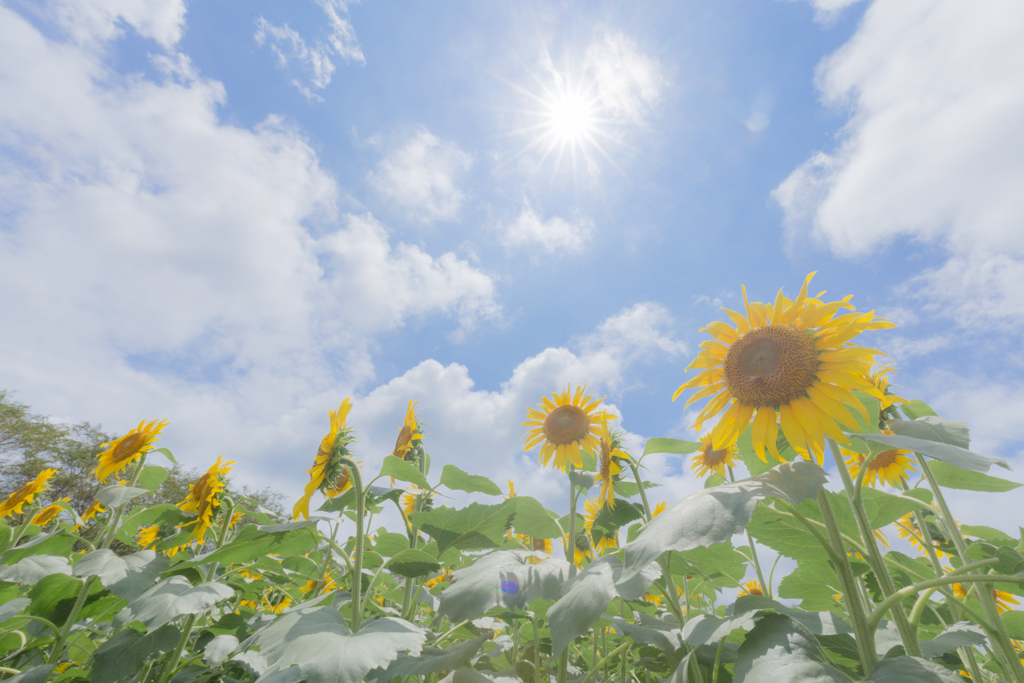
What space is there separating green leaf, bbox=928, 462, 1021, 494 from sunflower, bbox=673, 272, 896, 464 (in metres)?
0.71

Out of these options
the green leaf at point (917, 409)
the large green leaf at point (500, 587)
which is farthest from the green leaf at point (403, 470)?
the green leaf at point (917, 409)

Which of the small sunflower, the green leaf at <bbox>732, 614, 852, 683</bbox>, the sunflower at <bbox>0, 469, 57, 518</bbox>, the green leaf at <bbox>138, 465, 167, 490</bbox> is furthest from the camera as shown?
the small sunflower

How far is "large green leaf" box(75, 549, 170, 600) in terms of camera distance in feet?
8.16

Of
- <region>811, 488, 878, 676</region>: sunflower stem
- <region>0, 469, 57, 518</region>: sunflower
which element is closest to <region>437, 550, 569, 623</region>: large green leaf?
<region>811, 488, 878, 676</region>: sunflower stem

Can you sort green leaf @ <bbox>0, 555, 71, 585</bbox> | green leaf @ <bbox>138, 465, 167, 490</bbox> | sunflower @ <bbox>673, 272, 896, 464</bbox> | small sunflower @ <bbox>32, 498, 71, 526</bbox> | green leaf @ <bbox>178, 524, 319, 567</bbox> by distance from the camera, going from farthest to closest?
small sunflower @ <bbox>32, 498, 71, 526</bbox> < green leaf @ <bbox>138, 465, 167, 490</bbox> < green leaf @ <bbox>0, 555, 71, 585</bbox> < green leaf @ <bbox>178, 524, 319, 567</bbox> < sunflower @ <bbox>673, 272, 896, 464</bbox>

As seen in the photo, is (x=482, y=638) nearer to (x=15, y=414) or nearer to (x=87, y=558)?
(x=87, y=558)

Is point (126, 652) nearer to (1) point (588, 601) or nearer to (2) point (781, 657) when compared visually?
(1) point (588, 601)

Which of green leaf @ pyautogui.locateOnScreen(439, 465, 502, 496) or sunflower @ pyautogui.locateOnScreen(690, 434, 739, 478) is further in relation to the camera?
sunflower @ pyautogui.locateOnScreen(690, 434, 739, 478)

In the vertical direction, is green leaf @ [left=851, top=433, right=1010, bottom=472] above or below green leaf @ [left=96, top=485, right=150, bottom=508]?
below

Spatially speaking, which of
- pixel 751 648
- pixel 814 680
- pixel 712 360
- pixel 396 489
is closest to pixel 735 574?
pixel 712 360

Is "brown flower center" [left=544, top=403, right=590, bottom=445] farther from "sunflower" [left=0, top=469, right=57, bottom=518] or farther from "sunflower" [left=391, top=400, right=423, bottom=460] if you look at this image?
"sunflower" [left=0, top=469, right=57, bottom=518]

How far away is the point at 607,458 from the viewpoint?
10.9 ft

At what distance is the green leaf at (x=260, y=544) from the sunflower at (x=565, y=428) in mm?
2204

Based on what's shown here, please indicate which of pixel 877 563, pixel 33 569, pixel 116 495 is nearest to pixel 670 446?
pixel 877 563
